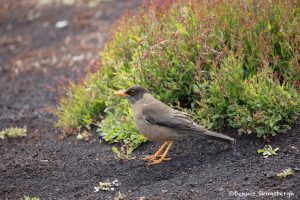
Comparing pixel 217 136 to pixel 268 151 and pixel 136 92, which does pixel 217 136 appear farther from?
pixel 136 92

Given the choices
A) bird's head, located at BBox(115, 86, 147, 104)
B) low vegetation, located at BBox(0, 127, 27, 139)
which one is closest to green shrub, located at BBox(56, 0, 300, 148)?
bird's head, located at BBox(115, 86, 147, 104)

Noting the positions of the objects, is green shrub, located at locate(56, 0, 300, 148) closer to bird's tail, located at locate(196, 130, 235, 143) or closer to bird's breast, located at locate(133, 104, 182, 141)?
bird's tail, located at locate(196, 130, 235, 143)

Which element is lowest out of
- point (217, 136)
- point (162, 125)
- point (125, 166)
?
point (125, 166)

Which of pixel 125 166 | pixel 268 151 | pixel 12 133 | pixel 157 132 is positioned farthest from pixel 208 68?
pixel 12 133

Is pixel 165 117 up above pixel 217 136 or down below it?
above

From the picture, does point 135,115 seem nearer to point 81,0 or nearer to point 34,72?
point 34,72

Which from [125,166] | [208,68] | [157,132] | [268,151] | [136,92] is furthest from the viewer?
[208,68]

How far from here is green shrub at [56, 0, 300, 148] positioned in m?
6.34

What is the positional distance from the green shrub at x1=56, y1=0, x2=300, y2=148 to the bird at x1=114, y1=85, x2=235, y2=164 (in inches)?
17.1

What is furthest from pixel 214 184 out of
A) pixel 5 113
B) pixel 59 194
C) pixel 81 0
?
pixel 81 0

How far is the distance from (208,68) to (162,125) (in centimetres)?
126

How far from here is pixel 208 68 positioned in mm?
7074

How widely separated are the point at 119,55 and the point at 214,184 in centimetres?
346

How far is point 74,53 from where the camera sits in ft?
42.4
